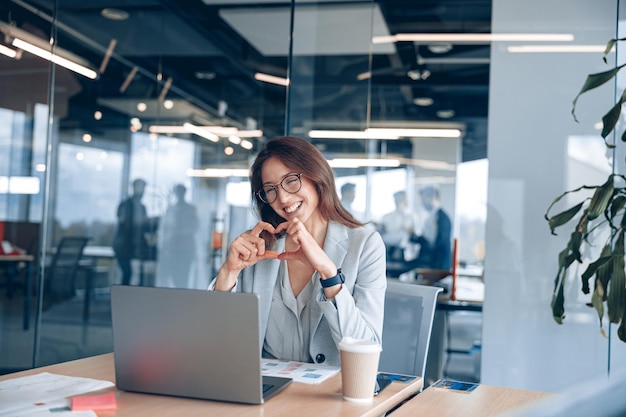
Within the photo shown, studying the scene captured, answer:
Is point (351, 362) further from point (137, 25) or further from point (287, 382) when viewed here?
point (137, 25)

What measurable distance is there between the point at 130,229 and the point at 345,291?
169 inches

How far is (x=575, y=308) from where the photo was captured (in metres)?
3.60

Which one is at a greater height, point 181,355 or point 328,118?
point 328,118

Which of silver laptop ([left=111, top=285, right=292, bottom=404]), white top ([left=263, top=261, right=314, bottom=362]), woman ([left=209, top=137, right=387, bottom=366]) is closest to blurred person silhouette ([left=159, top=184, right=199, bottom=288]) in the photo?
woman ([left=209, top=137, right=387, bottom=366])

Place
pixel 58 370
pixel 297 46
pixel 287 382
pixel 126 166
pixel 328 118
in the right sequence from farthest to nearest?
pixel 126 166 → pixel 328 118 → pixel 297 46 → pixel 58 370 → pixel 287 382

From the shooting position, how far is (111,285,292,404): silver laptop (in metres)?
1.36

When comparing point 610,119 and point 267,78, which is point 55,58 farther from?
point 610,119

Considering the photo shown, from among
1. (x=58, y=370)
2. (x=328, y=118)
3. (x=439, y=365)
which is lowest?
(x=439, y=365)

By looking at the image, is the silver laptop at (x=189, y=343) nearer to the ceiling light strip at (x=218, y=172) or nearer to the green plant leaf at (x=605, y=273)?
the green plant leaf at (x=605, y=273)

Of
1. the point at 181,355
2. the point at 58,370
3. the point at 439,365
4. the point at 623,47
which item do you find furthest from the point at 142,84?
the point at 181,355

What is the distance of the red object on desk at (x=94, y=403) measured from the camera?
4.48 feet

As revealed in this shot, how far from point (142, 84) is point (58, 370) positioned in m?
4.51

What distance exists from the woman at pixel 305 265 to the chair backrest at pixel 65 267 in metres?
3.51

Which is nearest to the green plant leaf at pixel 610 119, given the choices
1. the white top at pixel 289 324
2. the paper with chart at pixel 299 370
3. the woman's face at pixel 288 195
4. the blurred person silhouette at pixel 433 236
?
the woman's face at pixel 288 195
